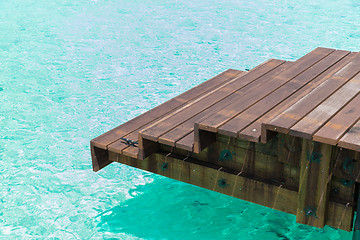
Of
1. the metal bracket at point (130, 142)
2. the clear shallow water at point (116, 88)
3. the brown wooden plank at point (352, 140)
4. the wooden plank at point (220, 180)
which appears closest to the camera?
the brown wooden plank at point (352, 140)

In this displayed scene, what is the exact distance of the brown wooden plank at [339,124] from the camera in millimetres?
2818

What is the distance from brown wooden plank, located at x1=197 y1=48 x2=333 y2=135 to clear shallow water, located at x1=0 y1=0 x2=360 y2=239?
131cm

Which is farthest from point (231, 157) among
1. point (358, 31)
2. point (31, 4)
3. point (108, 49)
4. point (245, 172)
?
point (31, 4)

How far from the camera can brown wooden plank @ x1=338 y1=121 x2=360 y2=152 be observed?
2740mm

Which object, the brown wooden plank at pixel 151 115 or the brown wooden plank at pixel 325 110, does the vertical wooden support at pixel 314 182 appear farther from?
the brown wooden plank at pixel 151 115

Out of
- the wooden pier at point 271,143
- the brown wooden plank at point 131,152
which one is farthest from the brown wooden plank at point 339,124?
the brown wooden plank at point 131,152

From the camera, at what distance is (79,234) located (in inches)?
180

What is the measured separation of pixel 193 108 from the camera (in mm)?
4230

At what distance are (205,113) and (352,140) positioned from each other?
4.76 feet

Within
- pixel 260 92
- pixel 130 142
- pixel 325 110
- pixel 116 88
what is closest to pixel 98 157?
pixel 130 142

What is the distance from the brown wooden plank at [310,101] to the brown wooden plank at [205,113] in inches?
24.8

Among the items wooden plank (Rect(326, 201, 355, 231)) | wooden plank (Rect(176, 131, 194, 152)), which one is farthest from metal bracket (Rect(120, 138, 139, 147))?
wooden plank (Rect(326, 201, 355, 231))

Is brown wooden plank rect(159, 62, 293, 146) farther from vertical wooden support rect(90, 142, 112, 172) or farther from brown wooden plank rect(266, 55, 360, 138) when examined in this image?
vertical wooden support rect(90, 142, 112, 172)

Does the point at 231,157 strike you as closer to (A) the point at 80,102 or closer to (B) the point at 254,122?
(B) the point at 254,122
